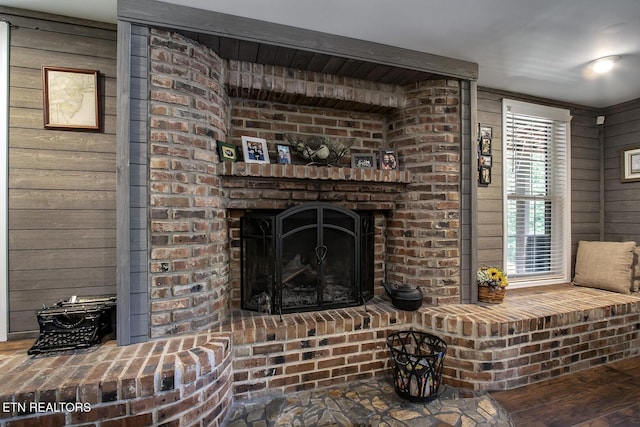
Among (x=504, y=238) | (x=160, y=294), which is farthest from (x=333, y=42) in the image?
(x=504, y=238)

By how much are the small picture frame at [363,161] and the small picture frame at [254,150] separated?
0.67m

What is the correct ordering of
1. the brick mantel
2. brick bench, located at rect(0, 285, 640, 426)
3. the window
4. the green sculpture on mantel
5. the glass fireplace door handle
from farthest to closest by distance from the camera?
the window → the green sculpture on mantel → the glass fireplace door handle → the brick mantel → brick bench, located at rect(0, 285, 640, 426)

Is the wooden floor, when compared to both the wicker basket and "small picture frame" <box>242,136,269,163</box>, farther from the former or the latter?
"small picture frame" <box>242,136,269,163</box>

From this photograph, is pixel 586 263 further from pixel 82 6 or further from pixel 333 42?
pixel 82 6

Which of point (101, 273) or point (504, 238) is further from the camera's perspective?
point (504, 238)

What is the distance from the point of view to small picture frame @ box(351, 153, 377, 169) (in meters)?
2.30

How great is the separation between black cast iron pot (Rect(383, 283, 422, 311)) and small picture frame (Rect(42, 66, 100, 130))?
2265 millimetres

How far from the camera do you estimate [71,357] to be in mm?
1481

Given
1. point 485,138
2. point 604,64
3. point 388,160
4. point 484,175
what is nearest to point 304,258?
point 388,160

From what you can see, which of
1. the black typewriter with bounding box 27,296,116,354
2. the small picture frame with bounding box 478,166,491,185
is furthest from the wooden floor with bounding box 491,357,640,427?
the black typewriter with bounding box 27,296,116,354

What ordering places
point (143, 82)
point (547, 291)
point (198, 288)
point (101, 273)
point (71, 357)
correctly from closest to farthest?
point (71, 357) < point (143, 82) < point (198, 288) < point (101, 273) < point (547, 291)

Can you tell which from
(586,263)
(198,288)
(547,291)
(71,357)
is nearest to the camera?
(71,357)

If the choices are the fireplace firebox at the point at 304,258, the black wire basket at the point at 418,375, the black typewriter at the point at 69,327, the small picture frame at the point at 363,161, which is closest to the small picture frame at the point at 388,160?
the small picture frame at the point at 363,161

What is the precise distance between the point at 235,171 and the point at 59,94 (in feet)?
3.77
